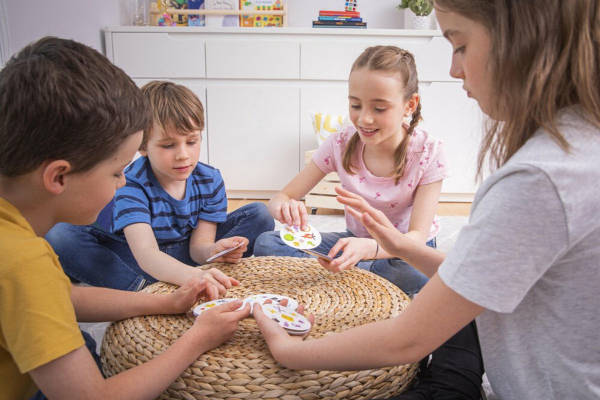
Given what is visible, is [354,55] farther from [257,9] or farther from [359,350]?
[359,350]

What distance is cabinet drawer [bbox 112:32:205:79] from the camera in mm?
2623

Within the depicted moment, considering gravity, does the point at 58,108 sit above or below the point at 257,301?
above

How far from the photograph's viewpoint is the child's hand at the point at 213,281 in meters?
0.94

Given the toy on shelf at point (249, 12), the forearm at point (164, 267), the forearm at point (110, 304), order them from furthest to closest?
the toy on shelf at point (249, 12)
the forearm at point (164, 267)
the forearm at point (110, 304)

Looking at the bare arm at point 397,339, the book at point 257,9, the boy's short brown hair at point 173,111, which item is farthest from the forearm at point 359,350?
the book at point 257,9

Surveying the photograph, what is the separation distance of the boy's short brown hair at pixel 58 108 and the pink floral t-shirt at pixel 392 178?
2.66 feet

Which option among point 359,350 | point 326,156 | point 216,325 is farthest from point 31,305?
point 326,156

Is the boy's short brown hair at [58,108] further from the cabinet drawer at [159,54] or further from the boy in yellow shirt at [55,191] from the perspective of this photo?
the cabinet drawer at [159,54]

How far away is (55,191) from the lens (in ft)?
2.11

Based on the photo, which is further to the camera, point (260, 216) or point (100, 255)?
point (260, 216)

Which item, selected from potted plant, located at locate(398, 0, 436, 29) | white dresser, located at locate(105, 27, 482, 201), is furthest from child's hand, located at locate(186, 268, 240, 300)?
potted plant, located at locate(398, 0, 436, 29)

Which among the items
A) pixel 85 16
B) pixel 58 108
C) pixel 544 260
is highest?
pixel 85 16

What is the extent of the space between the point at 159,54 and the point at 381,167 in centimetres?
176

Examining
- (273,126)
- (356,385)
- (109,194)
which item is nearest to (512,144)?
(356,385)
